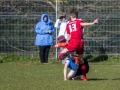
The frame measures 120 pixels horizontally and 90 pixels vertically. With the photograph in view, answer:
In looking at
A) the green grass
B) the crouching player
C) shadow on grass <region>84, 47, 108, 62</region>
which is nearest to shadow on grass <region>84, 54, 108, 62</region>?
shadow on grass <region>84, 47, 108, 62</region>

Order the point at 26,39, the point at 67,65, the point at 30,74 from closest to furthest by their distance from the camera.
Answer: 1. the point at 67,65
2. the point at 30,74
3. the point at 26,39

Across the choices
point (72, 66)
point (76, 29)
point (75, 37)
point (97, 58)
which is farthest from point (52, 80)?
point (97, 58)

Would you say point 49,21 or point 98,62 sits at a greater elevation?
point 49,21

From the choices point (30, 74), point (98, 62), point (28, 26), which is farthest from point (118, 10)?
point (30, 74)

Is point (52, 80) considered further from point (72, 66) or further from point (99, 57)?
point (99, 57)

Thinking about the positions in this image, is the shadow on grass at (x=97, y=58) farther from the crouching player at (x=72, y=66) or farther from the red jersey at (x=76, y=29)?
the red jersey at (x=76, y=29)

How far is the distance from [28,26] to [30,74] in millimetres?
5739

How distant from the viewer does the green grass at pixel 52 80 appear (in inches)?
389

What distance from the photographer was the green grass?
988 cm

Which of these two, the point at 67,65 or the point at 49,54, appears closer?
the point at 67,65

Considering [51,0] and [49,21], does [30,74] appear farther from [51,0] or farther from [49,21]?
[51,0]

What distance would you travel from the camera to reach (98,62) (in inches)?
717

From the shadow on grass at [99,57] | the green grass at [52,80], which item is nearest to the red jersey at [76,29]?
the green grass at [52,80]

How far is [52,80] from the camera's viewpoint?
38.0 feet
